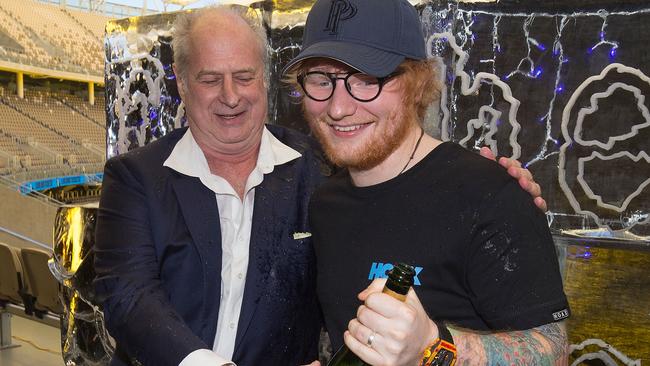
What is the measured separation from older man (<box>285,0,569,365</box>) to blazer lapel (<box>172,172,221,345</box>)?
31 centimetres

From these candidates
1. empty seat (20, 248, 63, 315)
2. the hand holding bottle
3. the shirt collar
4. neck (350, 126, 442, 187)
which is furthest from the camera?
empty seat (20, 248, 63, 315)

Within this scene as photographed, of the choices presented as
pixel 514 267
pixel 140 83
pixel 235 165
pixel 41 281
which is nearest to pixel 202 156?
pixel 235 165

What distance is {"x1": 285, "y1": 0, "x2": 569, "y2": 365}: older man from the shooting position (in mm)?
897

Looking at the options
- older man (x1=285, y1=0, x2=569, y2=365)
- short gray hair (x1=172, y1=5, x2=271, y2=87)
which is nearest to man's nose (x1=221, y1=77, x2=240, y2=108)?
short gray hair (x1=172, y1=5, x2=271, y2=87)

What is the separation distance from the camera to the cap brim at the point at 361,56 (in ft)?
3.19

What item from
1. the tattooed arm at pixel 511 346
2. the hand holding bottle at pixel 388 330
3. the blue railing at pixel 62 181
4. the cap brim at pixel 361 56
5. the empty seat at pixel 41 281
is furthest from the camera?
the blue railing at pixel 62 181

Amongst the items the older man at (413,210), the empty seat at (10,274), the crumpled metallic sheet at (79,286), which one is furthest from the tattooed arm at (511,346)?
the empty seat at (10,274)

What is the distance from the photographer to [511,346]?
87 centimetres

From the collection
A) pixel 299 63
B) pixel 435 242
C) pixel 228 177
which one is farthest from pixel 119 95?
pixel 435 242

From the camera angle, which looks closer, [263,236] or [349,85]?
[349,85]

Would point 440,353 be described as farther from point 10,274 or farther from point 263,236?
point 10,274

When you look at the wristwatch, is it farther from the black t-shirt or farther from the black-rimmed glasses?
the black-rimmed glasses

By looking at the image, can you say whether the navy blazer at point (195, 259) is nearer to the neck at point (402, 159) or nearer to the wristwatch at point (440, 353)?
the neck at point (402, 159)

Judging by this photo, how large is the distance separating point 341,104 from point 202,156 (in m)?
0.60
